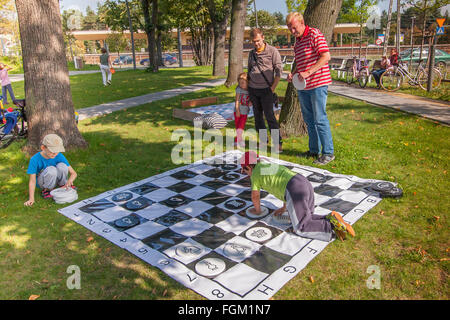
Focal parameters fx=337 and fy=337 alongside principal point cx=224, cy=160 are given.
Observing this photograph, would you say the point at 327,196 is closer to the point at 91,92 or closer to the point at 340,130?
the point at 340,130

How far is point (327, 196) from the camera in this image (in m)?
4.73

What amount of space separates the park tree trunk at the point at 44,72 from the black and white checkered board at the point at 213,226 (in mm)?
2522

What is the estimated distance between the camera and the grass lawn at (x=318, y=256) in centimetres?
306

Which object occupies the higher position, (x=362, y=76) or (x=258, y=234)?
(x=362, y=76)

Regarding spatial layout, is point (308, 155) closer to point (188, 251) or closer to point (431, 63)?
point (188, 251)

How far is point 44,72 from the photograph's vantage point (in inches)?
255

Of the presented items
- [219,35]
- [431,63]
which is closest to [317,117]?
[431,63]

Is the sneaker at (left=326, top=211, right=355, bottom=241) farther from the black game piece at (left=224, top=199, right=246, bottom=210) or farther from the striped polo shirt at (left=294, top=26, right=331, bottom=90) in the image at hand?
the striped polo shirt at (left=294, top=26, right=331, bottom=90)

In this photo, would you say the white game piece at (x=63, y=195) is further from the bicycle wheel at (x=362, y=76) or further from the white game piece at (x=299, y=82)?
the bicycle wheel at (x=362, y=76)

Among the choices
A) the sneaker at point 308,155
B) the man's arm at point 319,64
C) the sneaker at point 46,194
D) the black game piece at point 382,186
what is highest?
the man's arm at point 319,64

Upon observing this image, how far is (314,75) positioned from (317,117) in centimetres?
69

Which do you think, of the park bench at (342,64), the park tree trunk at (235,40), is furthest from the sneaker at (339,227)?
the park bench at (342,64)
